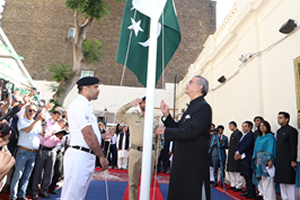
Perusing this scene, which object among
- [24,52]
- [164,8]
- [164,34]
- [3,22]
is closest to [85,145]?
[164,34]

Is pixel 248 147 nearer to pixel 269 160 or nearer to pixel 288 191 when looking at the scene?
pixel 269 160

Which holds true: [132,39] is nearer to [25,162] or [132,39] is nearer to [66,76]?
[25,162]

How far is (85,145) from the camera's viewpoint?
225 centimetres

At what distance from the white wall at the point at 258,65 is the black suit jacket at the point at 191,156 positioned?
3.17 m

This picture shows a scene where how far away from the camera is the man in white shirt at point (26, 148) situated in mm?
3646

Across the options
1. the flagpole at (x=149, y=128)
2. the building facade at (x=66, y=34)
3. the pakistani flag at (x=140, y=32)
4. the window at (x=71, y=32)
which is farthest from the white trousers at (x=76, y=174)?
the window at (x=71, y=32)

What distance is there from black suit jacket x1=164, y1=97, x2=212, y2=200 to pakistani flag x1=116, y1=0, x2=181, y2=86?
1.00m

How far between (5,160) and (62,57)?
1727 centimetres

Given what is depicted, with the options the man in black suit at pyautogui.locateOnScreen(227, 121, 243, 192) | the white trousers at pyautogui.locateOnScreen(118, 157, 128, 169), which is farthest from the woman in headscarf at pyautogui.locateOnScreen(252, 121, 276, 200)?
the white trousers at pyautogui.locateOnScreen(118, 157, 128, 169)

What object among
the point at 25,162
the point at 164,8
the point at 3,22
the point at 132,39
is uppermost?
the point at 3,22

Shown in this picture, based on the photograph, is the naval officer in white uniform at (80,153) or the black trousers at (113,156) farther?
the black trousers at (113,156)

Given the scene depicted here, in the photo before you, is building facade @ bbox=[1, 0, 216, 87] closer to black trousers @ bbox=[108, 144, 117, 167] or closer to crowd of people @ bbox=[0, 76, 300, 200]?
black trousers @ bbox=[108, 144, 117, 167]

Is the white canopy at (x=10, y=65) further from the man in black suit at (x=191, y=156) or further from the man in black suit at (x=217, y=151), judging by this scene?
the man in black suit at (x=191, y=156)

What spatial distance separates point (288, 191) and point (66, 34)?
A: 17779mm
